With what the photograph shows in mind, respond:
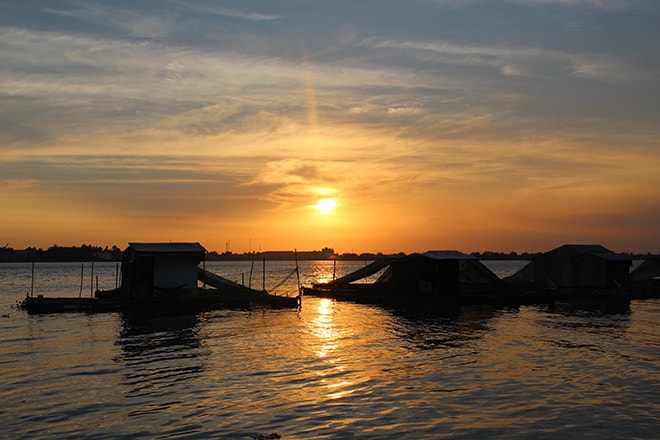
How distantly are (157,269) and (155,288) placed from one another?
1.45m

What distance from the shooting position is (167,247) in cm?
4653

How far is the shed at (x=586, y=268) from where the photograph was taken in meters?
62.7

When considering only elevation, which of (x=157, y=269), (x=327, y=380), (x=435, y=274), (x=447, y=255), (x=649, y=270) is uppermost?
(x=447, y=255)

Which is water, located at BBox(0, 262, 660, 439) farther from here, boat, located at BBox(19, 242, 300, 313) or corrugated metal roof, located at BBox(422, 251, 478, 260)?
corrugated metal roof, located at BBox(422, 251, 478, 260)

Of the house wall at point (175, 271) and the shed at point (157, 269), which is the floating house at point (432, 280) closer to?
the house wall at point (175, 271)

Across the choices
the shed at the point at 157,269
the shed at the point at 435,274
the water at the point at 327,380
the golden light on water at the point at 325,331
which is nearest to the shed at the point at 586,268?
the shed at the point at 435,274

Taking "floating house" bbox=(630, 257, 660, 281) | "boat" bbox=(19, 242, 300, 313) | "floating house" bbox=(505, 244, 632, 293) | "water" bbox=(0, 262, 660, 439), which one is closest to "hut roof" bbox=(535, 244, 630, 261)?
"floating house" bbox=(505, 244, 632, 293)

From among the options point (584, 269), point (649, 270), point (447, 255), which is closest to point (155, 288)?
point (447, 255)

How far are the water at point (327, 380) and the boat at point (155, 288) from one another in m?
5.75

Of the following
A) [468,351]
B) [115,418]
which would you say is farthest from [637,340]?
[115,418]

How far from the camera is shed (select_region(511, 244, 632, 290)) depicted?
62.7 metres

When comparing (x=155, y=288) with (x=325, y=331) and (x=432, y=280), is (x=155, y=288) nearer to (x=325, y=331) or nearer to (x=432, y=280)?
(x=325, y=331)

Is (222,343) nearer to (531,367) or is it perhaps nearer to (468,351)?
(468,351)

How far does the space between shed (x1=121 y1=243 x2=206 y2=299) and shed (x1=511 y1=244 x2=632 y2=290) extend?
36.6m
